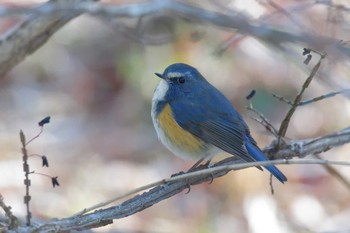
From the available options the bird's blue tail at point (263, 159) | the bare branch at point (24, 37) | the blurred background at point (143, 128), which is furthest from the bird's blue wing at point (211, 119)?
the blurred background at point (143, 128)

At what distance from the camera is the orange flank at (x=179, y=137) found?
4266 mm

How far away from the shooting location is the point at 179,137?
4285mm

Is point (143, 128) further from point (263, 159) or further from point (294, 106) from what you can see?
point (294, 106)

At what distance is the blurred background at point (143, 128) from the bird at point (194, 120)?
85 cm

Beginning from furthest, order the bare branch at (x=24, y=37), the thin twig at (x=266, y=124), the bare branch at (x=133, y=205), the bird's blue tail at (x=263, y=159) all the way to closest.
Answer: the bare branch at (x=24, y=37), the bird's blue tail at (x=263, y=159), the thin twig at (x=266, y=124), the bare branch at (x=133, y=205)

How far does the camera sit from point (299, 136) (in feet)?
23.0

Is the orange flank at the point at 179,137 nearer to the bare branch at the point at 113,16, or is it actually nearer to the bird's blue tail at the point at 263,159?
the bird's blue tail at the point at 263,159

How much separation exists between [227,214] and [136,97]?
1.75m

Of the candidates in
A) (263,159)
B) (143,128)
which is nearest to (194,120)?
(263,159)

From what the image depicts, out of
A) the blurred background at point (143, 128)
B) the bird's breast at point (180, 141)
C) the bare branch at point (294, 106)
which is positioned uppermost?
the blurred background at point (143, 128)

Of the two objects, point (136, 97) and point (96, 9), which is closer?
point (96, 9)

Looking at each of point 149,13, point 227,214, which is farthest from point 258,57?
point 149,13

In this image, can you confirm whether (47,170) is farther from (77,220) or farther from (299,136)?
(77,220)

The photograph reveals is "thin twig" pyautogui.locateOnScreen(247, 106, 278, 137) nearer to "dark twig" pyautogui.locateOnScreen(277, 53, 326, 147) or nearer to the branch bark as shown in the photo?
"dark twig" pyautogui.locateOnScreen(277, 53, 326, 147)
